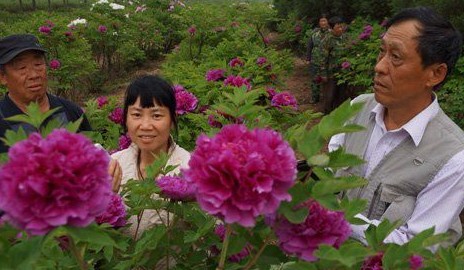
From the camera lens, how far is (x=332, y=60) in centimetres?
898

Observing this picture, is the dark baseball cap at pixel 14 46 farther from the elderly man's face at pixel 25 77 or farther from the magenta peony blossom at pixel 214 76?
the magenta peony blossom at pixel 214 76

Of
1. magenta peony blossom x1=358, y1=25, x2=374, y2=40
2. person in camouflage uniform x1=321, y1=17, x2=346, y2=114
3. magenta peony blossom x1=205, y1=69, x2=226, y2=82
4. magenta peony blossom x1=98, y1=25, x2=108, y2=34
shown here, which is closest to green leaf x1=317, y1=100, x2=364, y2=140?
magenta peony blossom x1=205, y1=69, x2=226, y2=82

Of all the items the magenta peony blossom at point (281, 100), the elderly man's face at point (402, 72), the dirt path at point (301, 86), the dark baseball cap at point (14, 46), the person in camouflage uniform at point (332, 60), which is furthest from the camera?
the dirt path at point (301, 86)

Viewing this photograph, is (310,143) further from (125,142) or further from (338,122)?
(125,142)

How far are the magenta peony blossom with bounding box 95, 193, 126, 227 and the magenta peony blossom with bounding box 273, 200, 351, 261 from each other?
0.56m

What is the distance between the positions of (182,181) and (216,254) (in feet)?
0.81

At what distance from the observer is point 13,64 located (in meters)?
2.54

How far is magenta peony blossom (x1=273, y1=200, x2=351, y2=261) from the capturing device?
873 mm

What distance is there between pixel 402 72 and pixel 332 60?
24.7 ft

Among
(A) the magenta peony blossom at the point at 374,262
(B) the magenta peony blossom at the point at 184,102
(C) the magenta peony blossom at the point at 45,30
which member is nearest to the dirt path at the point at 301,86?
(C) the magenta peony blossom at the point at 45,30

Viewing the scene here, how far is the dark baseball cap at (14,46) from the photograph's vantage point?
249cm

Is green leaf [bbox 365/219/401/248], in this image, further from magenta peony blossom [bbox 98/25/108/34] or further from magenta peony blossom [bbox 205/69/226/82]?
magenta peony blossom [bbox 98/25/108/34]

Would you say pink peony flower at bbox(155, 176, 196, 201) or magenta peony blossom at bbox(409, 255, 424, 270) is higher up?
magenta peony blossom at bbox(409, 255, 424, 270)

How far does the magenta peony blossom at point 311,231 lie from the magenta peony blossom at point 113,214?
56 cm
